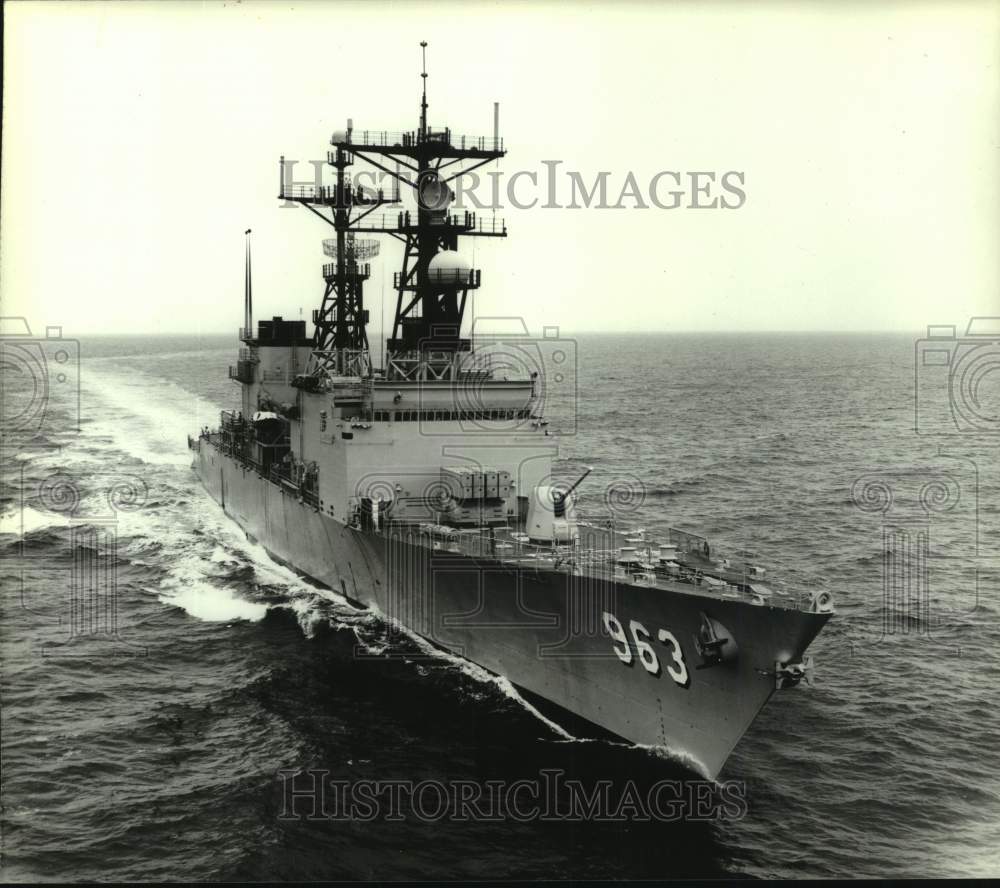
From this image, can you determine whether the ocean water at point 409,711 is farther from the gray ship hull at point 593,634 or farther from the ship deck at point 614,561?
the ship deck at point 614,561

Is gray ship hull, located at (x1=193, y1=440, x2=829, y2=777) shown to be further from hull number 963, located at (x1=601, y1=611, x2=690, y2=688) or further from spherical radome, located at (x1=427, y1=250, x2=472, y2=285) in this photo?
spherical radome, located at (x1=427, y1=250, x2=472, y2=285)

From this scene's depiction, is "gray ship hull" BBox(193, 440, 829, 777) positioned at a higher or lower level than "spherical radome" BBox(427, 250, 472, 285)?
lower

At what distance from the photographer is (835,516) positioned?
34000 millimetres

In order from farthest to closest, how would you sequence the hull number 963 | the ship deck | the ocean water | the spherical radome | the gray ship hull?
the spherical radome
the hull number 963
the ship deck
the gray ship hull
the ocean water

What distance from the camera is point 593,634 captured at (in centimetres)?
1684

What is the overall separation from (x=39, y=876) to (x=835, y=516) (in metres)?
27.3

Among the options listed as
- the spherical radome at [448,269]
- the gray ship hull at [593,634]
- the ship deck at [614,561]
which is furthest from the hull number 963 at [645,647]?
the spherical radome at [448,269]

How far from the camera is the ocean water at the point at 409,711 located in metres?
13.9

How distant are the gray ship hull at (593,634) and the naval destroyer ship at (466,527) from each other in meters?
0.03

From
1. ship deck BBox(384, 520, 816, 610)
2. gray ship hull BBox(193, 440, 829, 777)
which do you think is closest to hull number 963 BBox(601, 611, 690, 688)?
gray ship hull BBox(193, 440, 829, 777)

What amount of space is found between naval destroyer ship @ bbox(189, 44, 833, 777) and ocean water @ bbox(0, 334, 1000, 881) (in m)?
0.87

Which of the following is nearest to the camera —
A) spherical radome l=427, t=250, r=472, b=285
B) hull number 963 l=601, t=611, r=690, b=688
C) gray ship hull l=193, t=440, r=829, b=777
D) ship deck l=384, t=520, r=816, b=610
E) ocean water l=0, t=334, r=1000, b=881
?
ocean water l=0, t=334, r=1000, b=881

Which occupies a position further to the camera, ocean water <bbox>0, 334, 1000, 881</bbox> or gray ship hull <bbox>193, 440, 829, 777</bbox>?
gray ship hull <bbox>193, 440, 829, 777</bbox>

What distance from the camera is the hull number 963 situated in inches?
605
